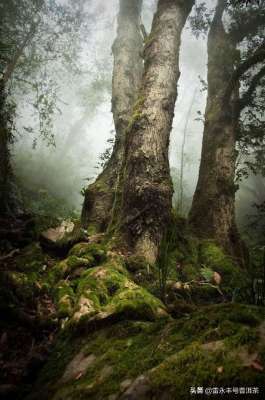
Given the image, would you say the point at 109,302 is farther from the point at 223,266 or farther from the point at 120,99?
the point at 120,99

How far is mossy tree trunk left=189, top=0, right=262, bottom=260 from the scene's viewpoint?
6156mm

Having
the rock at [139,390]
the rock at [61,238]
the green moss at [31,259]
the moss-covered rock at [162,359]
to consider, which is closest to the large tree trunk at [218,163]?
the rock at [61,238]

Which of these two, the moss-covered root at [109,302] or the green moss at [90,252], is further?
the green moss at [90,252]

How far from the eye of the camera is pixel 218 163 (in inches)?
269

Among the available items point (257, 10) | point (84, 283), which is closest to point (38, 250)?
point (84, 283)

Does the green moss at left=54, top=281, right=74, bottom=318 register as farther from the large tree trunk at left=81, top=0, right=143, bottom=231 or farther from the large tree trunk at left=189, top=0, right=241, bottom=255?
the large tree trunk at left=189, top=0, right=241, bottom=255

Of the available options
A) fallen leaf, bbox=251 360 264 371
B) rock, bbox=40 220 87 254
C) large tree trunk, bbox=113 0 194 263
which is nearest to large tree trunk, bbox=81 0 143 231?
large tree trunk, bbox=113 0 194 263

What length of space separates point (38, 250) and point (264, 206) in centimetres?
495

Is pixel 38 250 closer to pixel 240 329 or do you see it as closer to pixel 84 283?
pixel 84 283

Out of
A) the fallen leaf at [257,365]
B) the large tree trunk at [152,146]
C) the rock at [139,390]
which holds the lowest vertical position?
the rock at [139,390]

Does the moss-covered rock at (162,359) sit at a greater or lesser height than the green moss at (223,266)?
lesser

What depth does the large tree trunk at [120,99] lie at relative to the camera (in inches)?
224

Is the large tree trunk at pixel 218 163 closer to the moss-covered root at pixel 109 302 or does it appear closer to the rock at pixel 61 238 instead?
the rock at pixel 61 238

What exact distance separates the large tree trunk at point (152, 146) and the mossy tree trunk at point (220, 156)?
66.9 inches
